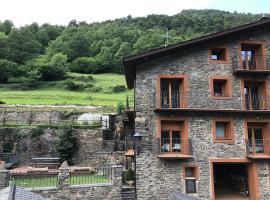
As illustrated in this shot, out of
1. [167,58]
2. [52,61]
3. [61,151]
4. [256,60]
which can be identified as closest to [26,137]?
[61,151]

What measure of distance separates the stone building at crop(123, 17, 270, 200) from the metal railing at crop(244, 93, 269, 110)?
0.18 feet

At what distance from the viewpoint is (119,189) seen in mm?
14898

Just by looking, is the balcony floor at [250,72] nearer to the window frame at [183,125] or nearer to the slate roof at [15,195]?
the window frame at [183,125]

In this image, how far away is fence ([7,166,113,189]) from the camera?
14.1m

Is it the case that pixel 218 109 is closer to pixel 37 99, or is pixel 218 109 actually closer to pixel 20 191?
pixel 20 191

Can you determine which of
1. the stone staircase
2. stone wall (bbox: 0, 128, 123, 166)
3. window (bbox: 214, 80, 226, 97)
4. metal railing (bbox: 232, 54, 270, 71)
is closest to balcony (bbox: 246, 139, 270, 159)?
window (bbox: 214, 80, 226, 97)

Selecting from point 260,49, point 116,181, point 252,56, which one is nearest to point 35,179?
point 116,181

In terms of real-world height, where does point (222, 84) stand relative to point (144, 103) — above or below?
above

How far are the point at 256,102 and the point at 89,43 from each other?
60525mm

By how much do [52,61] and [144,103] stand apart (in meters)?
43.3

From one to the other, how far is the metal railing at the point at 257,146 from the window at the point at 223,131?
41.4 inches

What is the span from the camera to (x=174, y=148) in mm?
17297

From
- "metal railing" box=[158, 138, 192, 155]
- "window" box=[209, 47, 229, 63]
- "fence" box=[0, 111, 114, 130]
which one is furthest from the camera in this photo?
"fence" box=[0, 111, 114, 130]

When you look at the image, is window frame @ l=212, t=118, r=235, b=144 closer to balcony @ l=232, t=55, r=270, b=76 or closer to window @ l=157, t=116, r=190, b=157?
window @ l=157, t=116, r=190, b=157
